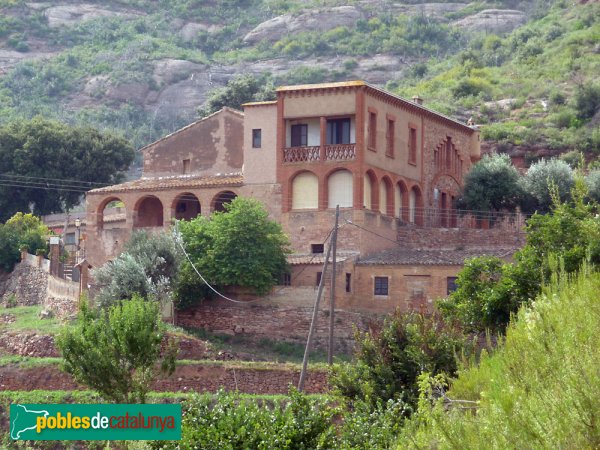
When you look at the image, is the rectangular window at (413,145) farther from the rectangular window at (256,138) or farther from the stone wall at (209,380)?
the stone wall at (209,380)

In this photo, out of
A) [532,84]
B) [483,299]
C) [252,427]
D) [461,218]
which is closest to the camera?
[252,427]

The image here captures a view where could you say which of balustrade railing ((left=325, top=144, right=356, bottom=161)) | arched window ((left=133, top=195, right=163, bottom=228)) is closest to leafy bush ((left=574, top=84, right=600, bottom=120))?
balustrade railing ((left=325, top=144, right=356, bottom=161))

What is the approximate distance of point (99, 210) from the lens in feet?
218

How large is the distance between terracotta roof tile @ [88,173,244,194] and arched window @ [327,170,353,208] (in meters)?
4.04

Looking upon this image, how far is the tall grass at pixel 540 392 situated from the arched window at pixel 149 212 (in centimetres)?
4055

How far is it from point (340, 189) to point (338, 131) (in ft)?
8.20

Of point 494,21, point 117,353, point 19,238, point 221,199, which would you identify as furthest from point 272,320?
point 494,21

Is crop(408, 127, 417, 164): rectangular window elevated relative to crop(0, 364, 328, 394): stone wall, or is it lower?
elevated

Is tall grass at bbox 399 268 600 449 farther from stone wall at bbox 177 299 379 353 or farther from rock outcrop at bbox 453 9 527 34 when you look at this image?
rock outcrop at bbox 453 9 527 34

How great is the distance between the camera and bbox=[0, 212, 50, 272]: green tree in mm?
70688

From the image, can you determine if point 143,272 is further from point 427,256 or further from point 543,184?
point 543,184

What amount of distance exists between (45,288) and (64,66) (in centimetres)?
8441

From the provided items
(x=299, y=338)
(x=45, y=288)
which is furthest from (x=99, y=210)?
(x=299, y=338)

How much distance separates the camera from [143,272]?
186 ft
